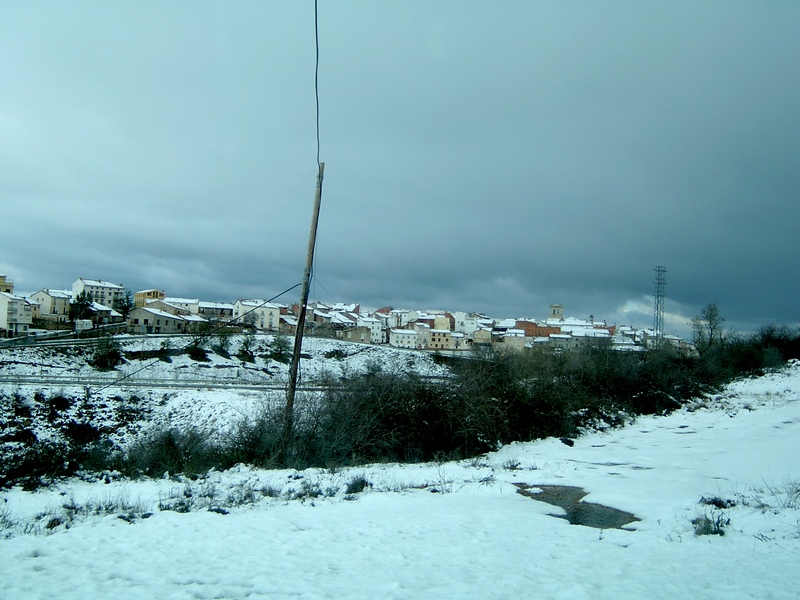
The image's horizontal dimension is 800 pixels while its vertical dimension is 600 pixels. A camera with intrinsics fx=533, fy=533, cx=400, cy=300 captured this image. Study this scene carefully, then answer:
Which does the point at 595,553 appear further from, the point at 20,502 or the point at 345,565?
the point at 20,502

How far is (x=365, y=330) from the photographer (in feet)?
281

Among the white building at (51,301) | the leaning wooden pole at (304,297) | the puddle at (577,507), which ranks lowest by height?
the puddle at (577,507)

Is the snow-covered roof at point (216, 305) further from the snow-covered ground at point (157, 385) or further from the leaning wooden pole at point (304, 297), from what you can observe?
the leaning wooden pole at point (304, 297)

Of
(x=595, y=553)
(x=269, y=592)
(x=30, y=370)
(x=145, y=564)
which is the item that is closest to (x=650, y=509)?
(x=595, y=553)

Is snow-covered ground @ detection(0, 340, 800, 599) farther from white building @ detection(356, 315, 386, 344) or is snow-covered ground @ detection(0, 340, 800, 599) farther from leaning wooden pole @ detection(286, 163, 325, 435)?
white building @ detection(356, 315, 386, 344)

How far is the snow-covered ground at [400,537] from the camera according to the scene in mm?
5023

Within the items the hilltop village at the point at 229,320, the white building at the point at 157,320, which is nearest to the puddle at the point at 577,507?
the hilltop village at the point at 229,320

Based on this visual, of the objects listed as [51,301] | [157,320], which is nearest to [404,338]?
[157,320]

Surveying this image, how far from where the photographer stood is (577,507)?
934 cm

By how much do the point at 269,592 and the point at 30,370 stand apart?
156 feet

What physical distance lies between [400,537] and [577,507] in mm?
3979

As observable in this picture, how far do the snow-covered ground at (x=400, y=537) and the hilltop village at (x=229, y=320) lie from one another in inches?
1839

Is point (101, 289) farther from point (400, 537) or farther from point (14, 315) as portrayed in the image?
point (400, 537)

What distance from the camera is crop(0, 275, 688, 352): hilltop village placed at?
7438cm
